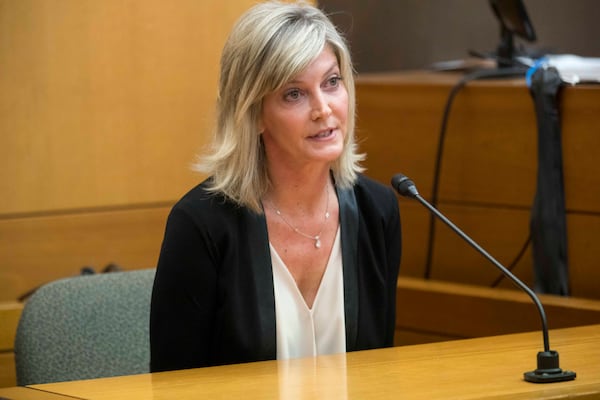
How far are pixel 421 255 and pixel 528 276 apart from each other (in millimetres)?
375

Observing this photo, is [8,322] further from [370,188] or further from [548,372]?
[548,372]

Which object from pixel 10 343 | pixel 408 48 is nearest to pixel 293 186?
pixel 10 343

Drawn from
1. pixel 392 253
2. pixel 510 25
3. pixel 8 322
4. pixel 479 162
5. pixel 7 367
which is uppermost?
pixel 510 25

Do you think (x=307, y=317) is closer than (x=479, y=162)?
Yes

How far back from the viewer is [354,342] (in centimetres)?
258

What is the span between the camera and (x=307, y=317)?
2537 millimetres

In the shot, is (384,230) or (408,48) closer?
(384,230)

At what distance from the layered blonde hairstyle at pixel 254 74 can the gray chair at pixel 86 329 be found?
348 millimetres

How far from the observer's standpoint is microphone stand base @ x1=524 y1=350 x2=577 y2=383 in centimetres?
202

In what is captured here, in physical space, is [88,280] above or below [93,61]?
below

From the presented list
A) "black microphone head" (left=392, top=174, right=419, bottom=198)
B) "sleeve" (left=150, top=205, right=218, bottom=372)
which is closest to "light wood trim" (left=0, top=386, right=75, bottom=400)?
"sleeve" (left=150, top=205, right=218, bottom=372)

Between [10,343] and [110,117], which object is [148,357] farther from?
[110,117]

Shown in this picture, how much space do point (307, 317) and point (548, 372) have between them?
0.64 metres

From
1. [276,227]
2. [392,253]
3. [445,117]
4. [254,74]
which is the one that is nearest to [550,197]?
[445,117]
